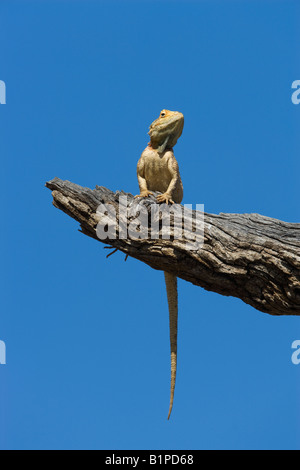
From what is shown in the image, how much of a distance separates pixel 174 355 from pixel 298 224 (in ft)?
9.46

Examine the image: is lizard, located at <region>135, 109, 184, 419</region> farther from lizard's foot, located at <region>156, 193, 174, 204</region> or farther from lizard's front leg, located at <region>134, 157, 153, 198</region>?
lizard's foot, located at <region>156, 193, 174, 204</region>

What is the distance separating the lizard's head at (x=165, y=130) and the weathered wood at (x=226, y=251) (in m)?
1.30

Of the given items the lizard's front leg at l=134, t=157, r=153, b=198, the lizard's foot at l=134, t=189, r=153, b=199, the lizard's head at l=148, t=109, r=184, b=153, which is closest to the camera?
the lizard's foot at l=134, t=189, r=153, b=199

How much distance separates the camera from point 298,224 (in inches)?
373

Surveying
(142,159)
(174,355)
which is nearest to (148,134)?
(142,159)

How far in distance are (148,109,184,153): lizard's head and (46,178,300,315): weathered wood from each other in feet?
4.26

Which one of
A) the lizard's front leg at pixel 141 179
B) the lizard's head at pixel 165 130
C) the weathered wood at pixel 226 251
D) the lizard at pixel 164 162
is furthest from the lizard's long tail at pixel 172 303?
the lizard's head at pixel 165 130

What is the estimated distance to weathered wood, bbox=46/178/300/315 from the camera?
29.4 feet

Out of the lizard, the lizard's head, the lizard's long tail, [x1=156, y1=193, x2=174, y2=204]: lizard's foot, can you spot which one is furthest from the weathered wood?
the lizard's head

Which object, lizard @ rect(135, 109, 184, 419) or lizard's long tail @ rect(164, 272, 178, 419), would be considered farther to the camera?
lizard's long tail @ rect(164, 272, 178, 419)

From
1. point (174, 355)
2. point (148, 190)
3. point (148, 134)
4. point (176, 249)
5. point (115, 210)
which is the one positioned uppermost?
point (148, 134)

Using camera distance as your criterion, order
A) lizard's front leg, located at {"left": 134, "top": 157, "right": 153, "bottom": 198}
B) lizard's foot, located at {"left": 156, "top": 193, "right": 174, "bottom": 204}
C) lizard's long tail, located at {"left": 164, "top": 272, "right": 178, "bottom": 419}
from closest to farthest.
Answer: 1. lizard's foot, located at {"left": 156, "top": 193, "right": 174, "bottom": 204}
2. lizard's front leg, located at {"left": 134, "top": 157, "right": 153, "bottom": 198}
3. lizard's long tail, located at {"left": 164, "top": 272, "right": 178, "bottom": 419}

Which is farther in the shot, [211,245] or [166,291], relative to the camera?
[166,291]

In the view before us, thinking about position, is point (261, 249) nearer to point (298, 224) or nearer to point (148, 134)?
point (298, 224)
